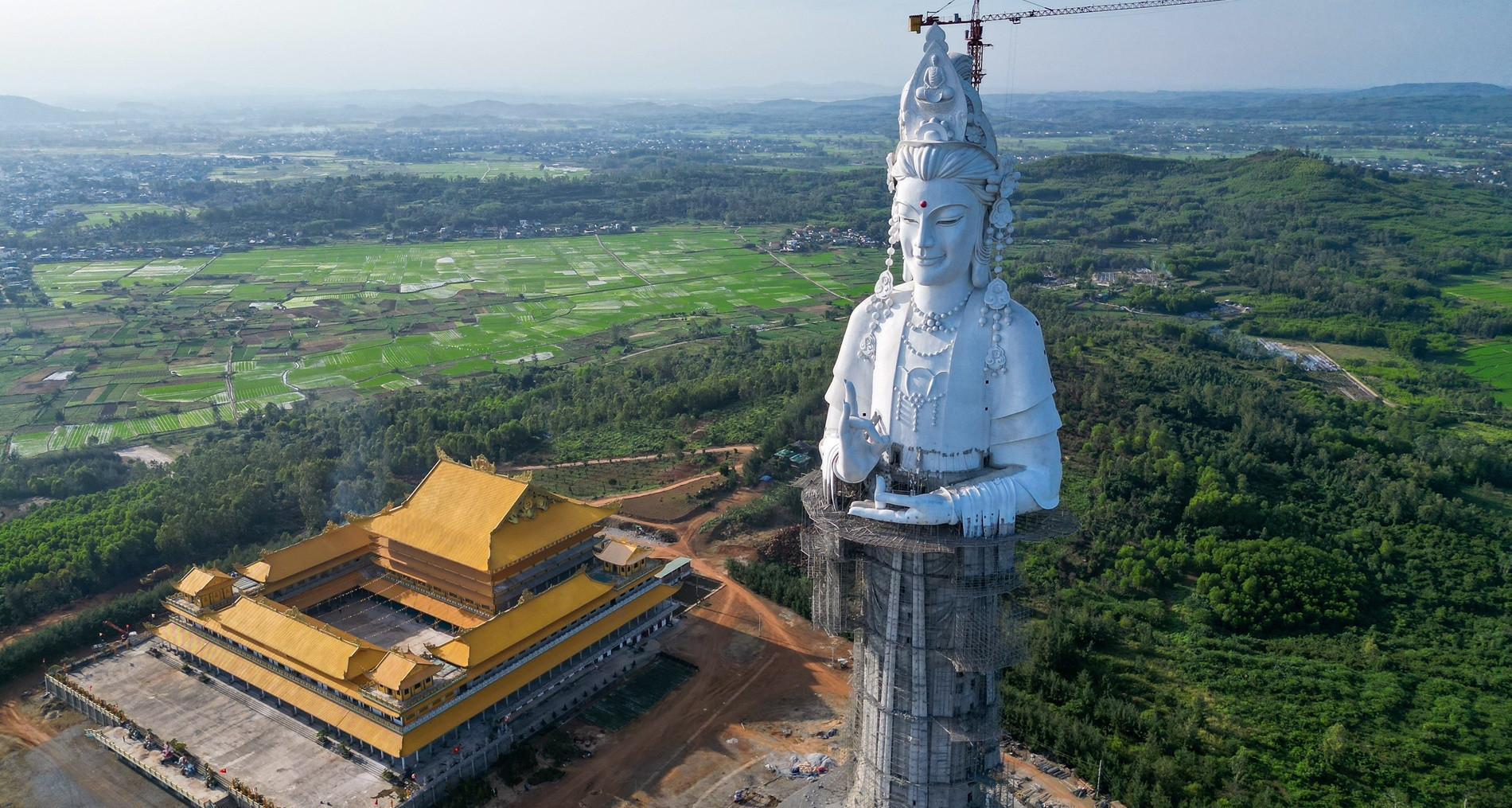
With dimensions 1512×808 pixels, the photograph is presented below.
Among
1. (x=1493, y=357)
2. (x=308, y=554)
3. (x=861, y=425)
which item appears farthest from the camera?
(x=1493, y=357)

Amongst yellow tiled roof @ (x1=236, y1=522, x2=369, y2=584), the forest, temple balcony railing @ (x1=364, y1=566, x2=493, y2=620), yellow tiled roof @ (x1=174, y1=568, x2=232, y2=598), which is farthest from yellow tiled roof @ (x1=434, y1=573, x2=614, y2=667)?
yellow tiled roof @ (x1=174, y1=568, x2=232, y2=598)

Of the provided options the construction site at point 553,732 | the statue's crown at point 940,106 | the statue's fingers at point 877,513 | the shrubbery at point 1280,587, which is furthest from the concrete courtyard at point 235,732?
the shrubbery at point 1280,587

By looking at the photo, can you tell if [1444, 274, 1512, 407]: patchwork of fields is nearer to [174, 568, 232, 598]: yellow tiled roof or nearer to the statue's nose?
the statue's nose

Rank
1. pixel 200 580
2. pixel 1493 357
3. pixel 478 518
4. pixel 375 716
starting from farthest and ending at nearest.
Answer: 1. pixel 1493 357
2. pixel 200 580
3. pixel 478 518
4. pixel 375 716

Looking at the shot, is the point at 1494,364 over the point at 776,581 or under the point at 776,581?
over

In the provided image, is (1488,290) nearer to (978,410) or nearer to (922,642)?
(978,410)

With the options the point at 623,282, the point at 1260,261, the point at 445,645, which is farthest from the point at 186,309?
the point at 1260,261

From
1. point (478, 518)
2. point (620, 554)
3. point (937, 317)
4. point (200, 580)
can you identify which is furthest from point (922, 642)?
point (200, 580)
